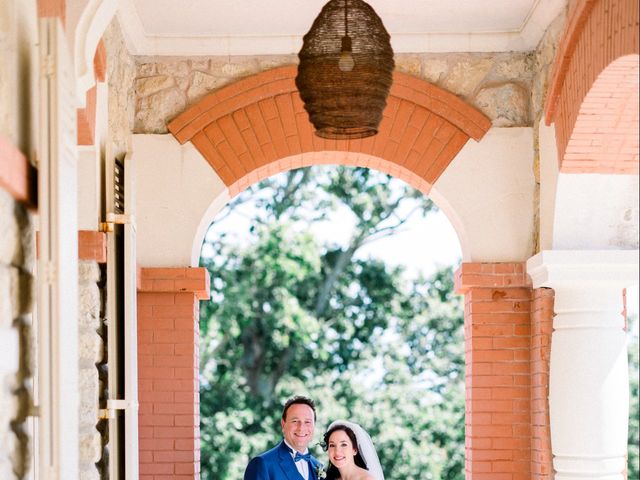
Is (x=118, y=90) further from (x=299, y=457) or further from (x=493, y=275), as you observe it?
(x=493, y=275)

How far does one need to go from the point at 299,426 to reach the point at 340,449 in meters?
0.29

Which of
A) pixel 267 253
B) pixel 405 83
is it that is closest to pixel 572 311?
pixel 405 83

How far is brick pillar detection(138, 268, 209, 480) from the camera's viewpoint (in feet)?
25.1

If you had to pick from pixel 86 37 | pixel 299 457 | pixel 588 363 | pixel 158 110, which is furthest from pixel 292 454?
pixel 86 37

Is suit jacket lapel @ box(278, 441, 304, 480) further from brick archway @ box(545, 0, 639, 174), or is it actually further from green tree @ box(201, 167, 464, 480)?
green tree @ box(201, 167, 464, 480)

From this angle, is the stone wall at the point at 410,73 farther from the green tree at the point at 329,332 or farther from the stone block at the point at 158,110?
the green tree at the point at 329,332

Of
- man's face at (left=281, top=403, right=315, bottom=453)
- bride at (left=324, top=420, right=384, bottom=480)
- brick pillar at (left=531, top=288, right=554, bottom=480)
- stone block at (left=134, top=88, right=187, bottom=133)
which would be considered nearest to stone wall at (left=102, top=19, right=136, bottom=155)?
stone block at (left=134, top=88, right=187, bottom=133)

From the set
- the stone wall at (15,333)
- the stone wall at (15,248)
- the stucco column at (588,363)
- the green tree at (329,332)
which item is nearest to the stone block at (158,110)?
the stucco column at (588,363)

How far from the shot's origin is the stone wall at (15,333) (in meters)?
4.15

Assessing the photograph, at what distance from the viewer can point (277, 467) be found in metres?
7.50

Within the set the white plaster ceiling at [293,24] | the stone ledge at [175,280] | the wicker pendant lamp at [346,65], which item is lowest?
the stone ledge at [175,280]

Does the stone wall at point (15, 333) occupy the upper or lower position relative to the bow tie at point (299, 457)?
upper

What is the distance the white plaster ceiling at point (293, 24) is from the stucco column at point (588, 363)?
1.53 meters

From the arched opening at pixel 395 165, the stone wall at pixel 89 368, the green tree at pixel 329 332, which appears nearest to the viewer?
the stone wall at pixel 89 368
